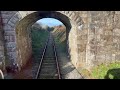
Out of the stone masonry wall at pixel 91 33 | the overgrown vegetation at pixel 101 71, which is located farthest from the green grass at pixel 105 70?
the stone masonry wall at pixel 91 33

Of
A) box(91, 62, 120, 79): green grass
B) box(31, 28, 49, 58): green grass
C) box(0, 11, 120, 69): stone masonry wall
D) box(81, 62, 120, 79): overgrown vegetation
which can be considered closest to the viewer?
box(91, 62, 120, 79): green grass

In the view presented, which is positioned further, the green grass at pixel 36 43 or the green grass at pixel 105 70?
the green grass at pixel 36 43

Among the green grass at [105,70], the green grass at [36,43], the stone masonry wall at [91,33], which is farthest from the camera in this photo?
the green grass at [36,43]

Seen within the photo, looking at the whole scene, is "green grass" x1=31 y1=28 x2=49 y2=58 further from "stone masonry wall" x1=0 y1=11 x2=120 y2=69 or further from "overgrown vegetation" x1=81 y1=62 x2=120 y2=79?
"overgrown vegetation" x1=81 y1=62 x2=120 y2=79

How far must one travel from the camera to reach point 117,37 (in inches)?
453

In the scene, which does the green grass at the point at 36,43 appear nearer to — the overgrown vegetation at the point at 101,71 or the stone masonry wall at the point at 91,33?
the stone masonry wall at the point at 91,33

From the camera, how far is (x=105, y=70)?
10914 mm

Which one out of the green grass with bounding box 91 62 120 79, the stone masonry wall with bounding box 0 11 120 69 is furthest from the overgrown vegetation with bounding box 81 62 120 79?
the stone masonry wall with bounding box 0 11 120 69

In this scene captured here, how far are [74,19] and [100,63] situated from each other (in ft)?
9.16

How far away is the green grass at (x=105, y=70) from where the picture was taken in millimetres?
9991

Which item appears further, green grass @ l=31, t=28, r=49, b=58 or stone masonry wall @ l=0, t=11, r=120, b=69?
green grass @ l=31, t=28, r=49, b=58

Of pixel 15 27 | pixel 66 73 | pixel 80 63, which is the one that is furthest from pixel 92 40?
pixel 15 27

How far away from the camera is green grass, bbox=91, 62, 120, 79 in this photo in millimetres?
9991
